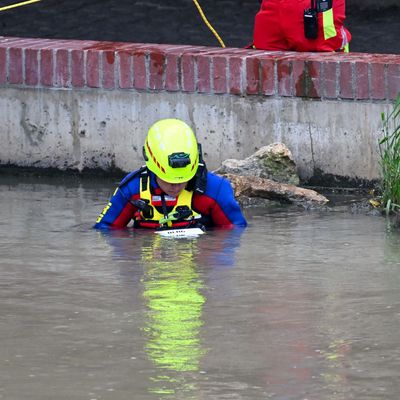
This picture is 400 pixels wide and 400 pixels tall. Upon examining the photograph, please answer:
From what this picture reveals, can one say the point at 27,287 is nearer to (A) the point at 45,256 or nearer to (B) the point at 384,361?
(A) the point at 45,256

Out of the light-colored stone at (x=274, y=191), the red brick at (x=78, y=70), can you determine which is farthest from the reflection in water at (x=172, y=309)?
the red brick at (x=78, y=70)

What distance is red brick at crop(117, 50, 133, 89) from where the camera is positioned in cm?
955

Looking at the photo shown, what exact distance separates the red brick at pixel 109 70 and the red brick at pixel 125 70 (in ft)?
0.16

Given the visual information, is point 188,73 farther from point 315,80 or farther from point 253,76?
point 315,80

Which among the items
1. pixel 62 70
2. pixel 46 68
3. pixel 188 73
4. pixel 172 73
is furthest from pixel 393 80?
pixel 46 68

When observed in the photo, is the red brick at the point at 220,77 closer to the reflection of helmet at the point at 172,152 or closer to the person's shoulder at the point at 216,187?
the reflection of helmet at the point at 172,152

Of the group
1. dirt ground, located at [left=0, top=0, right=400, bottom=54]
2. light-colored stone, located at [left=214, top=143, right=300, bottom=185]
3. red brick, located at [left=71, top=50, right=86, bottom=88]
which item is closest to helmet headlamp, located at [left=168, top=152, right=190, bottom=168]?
A: light-colored stone, located at [left=214, top=143, right=300, bottom=185]

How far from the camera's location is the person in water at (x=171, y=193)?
791cm

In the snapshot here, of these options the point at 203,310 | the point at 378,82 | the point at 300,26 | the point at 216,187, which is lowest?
the point at 203,310

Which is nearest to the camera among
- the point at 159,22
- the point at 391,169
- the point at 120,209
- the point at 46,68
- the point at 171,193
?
the point at 171,193

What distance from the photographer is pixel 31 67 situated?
9.80 metres

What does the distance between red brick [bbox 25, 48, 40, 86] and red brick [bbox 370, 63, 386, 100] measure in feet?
7.52

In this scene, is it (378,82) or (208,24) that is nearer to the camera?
(378,82)

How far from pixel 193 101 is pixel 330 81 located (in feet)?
2.99
